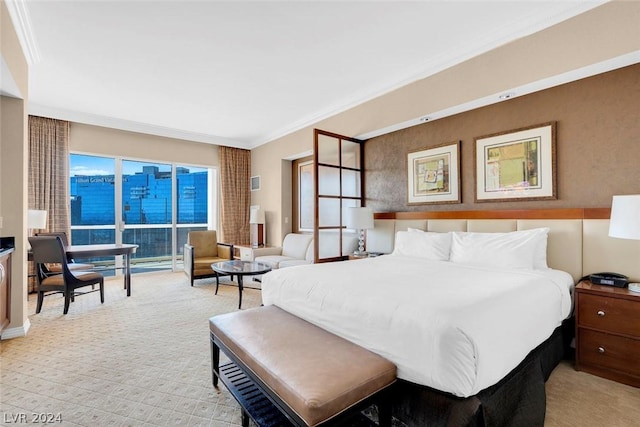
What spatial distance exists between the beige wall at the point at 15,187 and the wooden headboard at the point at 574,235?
4.59 meters

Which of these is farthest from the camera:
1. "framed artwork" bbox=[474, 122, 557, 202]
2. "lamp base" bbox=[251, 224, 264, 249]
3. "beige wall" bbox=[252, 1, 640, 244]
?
"lamp base" bbox=[251, 224, 264, 249]

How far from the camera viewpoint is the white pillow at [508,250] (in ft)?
8.63

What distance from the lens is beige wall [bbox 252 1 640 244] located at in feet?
7.39

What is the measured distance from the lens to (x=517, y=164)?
10.0 ft

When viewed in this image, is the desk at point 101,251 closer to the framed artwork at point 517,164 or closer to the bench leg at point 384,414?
the bench leg at point 384,414

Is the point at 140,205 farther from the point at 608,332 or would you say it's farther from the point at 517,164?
the point at 608,332

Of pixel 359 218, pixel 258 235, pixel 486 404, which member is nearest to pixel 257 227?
pixel 258 235

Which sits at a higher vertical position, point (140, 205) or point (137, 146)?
point (137, 146)

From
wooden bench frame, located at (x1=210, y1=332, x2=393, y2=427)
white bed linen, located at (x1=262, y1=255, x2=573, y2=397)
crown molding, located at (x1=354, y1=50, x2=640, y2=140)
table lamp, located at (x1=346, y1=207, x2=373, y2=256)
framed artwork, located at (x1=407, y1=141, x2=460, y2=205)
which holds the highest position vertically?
crown molding, located at (x1=354, y1=50, x2=640, y2=140)

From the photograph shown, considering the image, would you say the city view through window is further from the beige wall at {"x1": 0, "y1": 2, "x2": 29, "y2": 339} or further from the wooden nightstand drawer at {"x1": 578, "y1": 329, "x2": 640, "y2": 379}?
the wooden nightstand drawer at {"x1": 578, "y1": 329, "x2": 640, "y2": 379}

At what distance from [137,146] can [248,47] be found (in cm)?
393

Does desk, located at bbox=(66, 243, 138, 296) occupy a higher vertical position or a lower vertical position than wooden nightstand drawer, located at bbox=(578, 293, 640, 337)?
higher

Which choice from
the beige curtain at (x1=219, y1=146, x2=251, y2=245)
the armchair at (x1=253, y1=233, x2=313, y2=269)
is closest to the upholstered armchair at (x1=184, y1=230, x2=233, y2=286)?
the armchair at (x1=253, y1=233, x2=313, y2=269)

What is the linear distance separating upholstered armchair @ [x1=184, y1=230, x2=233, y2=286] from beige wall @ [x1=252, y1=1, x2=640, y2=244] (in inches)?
118
